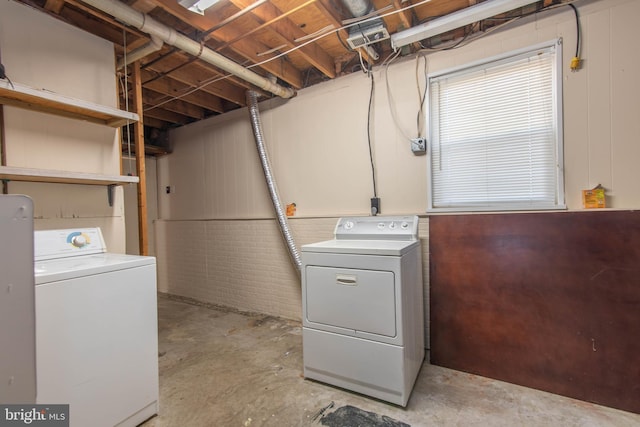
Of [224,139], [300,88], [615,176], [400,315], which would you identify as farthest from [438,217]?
[224,139]

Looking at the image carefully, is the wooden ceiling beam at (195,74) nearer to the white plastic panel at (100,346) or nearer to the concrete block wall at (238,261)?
the concrete block wall at (238,261)

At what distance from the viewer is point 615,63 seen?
186 centimetres

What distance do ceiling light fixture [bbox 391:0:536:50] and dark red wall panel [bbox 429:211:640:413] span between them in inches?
53.5

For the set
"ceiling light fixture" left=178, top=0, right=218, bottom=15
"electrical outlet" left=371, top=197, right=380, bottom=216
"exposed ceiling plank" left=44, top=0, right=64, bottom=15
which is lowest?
"electrical outlet" left=371, top=197, right=380, bottom=216

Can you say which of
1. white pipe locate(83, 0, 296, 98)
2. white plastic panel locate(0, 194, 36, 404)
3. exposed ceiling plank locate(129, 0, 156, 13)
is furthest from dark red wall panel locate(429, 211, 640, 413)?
exposed ceiling plank locate(129, 0, 156, 13)

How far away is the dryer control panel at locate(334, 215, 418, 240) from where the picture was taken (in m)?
2.33

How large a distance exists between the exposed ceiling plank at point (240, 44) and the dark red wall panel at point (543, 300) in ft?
6.60

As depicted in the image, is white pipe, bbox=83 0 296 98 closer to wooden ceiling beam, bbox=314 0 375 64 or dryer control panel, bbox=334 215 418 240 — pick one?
wooden ceiling beam, bbox=314 0 375 64

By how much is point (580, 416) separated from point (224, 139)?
416 cm

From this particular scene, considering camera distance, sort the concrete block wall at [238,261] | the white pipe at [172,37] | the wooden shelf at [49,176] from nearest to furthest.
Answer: the wooden shelf at [49,176] < the white pipe at [172,37] < the concrete block wall at [238,261]

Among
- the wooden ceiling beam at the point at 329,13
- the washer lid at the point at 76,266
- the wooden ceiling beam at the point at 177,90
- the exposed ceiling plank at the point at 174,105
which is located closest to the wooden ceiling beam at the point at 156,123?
the exposed ceiling plank at the point at 174,105

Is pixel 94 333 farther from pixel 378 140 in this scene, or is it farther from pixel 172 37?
pixel 378 140

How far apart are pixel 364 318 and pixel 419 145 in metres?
1.47

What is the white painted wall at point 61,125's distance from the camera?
1875mm
